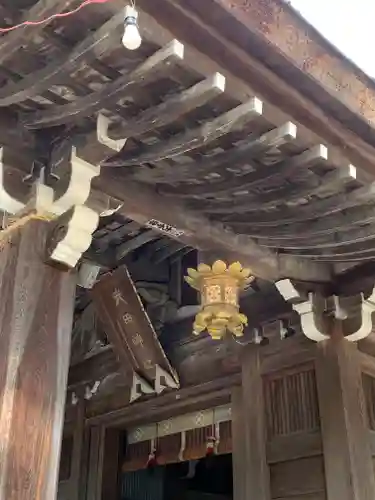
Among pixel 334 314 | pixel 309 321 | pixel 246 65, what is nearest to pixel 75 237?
pixel 246 65

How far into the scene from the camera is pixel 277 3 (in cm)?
288

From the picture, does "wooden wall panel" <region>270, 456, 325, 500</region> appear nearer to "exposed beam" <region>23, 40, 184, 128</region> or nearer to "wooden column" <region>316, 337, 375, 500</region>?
"wooden column" <region>316, 337, 375, 500</region>

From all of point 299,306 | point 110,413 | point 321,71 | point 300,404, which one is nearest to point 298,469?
point 300,404

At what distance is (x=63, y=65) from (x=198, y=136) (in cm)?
69

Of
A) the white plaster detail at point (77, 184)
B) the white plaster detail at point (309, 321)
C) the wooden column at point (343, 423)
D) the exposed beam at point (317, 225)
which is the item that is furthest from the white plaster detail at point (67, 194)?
the wooden column at point (343, 423)

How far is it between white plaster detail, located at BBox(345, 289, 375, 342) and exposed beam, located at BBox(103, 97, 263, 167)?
1.94m

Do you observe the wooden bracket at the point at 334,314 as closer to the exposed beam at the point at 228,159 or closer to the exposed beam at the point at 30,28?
the exposed beam at the point at 228,159

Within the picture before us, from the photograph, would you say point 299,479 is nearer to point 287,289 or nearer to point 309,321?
point 309,321

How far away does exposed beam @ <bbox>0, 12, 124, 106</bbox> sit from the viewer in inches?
92.6

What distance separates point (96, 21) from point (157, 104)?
20.5 inches

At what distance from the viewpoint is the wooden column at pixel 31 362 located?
2.64 metres

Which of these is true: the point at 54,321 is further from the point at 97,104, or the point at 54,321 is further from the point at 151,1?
the point at 151,1

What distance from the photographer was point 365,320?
4391mm

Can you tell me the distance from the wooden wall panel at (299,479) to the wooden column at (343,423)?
0.34 ft
